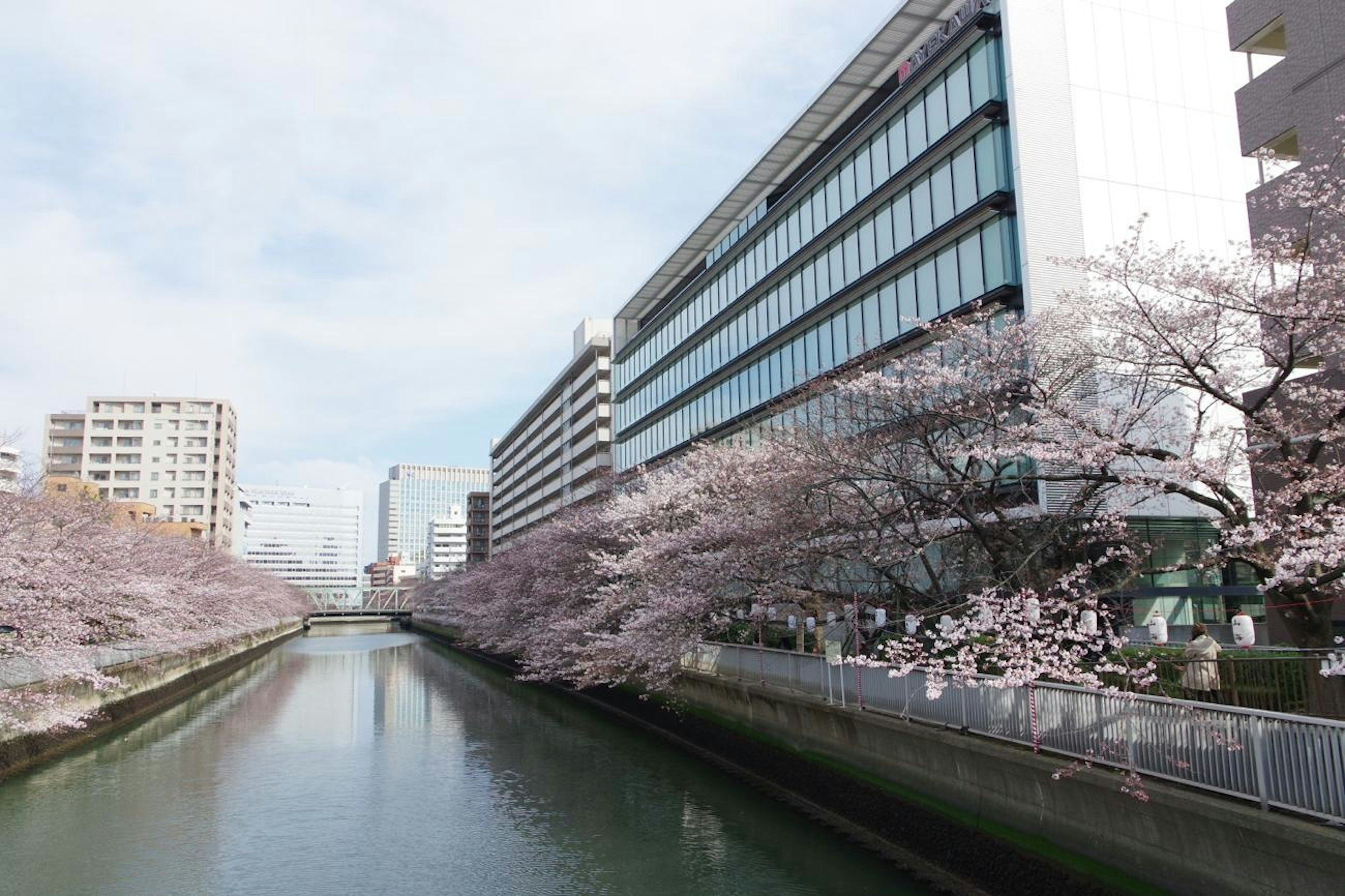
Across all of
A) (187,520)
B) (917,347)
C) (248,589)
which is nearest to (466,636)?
(248,589)

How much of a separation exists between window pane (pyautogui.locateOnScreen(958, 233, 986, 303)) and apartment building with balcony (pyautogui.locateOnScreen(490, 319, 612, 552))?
30563mm

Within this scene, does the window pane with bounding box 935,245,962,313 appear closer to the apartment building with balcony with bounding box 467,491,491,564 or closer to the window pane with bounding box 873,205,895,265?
the window pane with bounding box 873,205,895,265

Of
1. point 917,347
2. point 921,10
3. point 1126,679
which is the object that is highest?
point 921,10

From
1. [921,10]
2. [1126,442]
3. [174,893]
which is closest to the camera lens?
[1126,442]

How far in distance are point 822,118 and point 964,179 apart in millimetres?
12002

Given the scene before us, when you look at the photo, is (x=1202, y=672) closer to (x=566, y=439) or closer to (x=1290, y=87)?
(x=1290, y=87)

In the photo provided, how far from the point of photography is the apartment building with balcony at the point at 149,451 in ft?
389

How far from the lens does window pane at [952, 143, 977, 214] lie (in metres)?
31.3

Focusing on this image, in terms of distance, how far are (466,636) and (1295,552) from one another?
192 ft

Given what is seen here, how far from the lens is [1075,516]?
16047 millimetres

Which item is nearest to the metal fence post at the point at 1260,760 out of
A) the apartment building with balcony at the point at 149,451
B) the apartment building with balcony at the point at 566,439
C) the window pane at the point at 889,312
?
the window pane at the point at 889,312

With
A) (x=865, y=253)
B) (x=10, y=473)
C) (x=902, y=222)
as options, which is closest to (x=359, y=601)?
(x=10, y=473)

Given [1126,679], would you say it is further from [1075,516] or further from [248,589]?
[248,589]

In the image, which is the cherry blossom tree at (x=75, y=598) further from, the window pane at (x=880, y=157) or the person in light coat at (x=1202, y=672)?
the window pane at (x=880, y=157)
